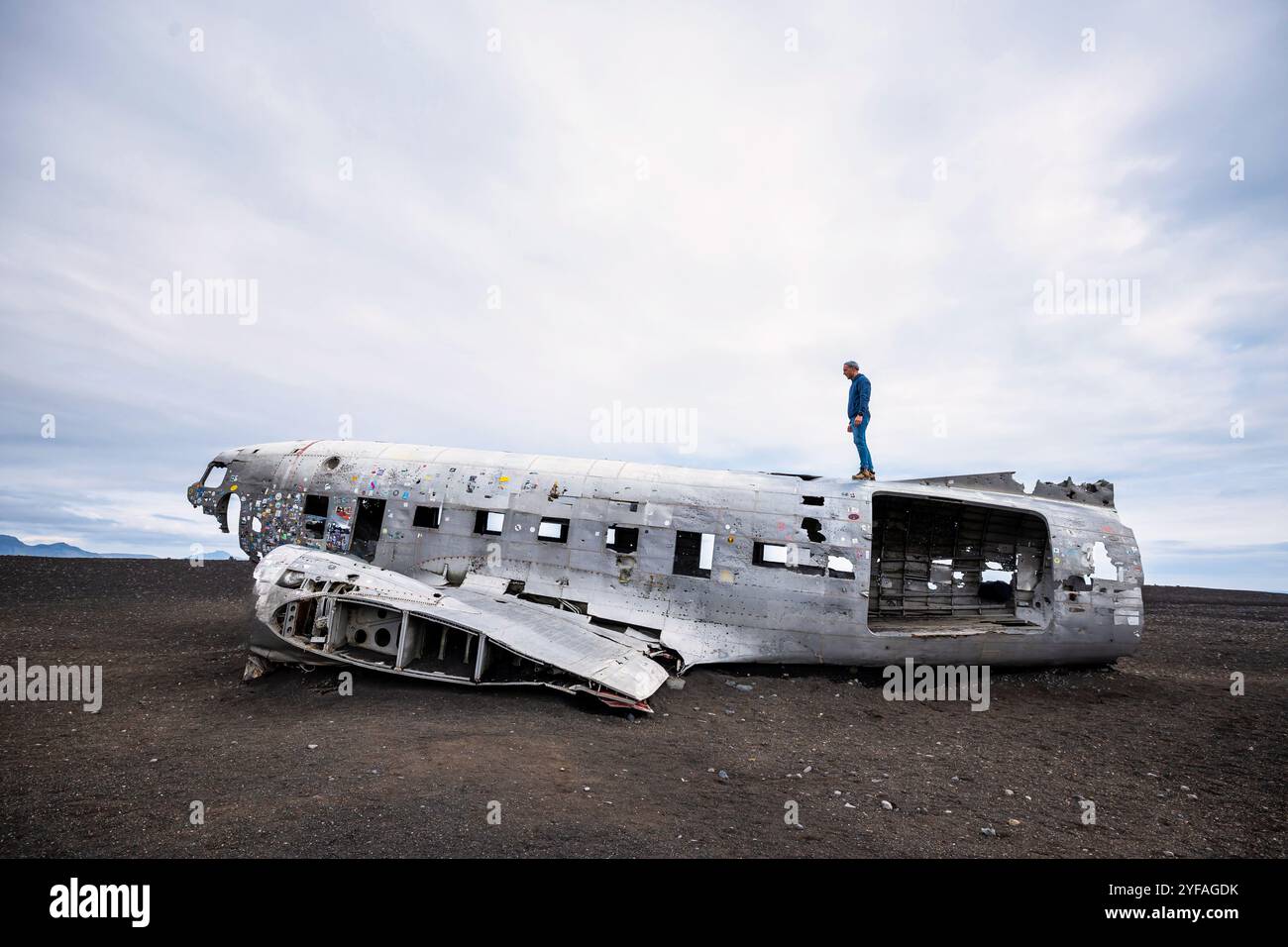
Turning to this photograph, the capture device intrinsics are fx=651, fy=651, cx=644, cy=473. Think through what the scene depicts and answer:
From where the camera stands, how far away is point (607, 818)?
6543mm

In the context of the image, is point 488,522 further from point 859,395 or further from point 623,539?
point 859,395

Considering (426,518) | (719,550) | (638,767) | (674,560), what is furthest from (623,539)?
(638,767)

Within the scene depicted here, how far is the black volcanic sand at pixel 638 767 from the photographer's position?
20.2 feet

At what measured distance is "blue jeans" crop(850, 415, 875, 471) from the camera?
1423 centimetres

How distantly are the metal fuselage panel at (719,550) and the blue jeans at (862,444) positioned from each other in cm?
50

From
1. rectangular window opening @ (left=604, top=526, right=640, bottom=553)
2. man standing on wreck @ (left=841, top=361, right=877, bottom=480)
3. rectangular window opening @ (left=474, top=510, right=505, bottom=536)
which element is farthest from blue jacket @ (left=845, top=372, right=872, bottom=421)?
rectangular window opening @ (left=474, top=510, right=505, bottom=536)

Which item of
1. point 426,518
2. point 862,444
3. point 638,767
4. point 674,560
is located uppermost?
point 862,444

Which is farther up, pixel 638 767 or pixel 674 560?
pixel 674 560

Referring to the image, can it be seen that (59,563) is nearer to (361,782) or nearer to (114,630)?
(114,630)

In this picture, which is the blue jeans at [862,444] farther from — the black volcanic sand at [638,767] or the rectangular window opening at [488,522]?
the rectangular window opening at [488,522]

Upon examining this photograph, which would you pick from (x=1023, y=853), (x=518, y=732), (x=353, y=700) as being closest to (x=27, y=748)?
(x=353, y=700)

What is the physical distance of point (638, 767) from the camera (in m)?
8.25

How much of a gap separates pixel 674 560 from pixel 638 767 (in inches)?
214
